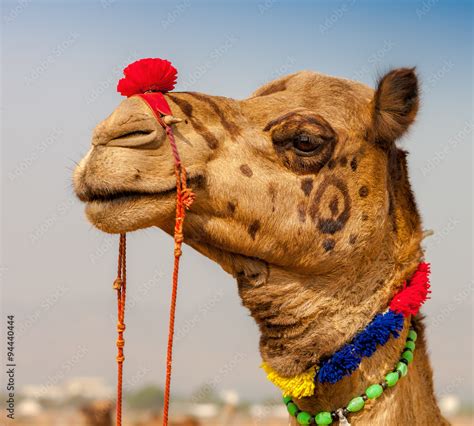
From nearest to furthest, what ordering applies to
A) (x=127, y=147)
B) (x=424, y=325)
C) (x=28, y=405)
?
(x=127, y=147) → (x=424, y=325) → (x=28, y=405)

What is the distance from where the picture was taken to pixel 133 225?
14.1 ft

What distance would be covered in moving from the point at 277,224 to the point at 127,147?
837mm

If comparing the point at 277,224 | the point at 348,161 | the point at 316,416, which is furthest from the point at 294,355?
the point at 348,161

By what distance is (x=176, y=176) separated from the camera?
4.35 meters

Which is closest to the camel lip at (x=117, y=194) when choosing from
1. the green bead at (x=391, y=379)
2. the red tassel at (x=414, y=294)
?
the red tassel at (x=414, y=294)

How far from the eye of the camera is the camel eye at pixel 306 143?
4.72m

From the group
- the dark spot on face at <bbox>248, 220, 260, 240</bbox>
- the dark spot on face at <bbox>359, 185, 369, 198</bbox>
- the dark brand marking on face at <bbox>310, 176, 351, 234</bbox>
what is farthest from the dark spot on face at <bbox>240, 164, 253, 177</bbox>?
the dark spot on face at <bbox>359, 185, 369, 198</bbox>

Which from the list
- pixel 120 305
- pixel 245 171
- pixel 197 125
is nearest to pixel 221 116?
pixel 197 125

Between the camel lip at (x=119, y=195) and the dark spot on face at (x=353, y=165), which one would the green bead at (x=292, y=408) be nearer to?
the dark spot on face at (x=353, y=165)

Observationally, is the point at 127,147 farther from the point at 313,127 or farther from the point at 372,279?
the point at 372,279

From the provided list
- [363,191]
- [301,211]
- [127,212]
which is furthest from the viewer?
[363,191]

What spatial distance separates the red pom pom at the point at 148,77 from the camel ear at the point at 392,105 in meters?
1.05

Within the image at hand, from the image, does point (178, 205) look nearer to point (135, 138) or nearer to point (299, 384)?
point (135, 138)

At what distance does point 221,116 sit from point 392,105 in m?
0.89
